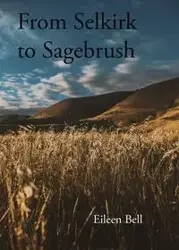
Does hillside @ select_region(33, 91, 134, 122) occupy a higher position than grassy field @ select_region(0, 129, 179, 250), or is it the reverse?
hillside @ select_region(33, 91, 134, 122)

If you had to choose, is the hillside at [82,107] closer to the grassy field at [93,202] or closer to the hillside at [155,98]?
the hillside at [155,98]

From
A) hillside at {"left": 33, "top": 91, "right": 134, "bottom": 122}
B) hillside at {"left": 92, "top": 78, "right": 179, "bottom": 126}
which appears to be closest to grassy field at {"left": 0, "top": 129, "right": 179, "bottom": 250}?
hillside at {"left": 92, "top": 78, "right": 179, "bottom": 126}

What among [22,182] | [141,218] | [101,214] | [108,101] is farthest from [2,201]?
[108,101]

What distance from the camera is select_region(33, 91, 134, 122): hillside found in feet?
378

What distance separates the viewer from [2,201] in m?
4.11

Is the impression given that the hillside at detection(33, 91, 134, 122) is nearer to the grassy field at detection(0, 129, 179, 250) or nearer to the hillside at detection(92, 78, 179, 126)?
the hillside at detection(92, 78, 179, 126)

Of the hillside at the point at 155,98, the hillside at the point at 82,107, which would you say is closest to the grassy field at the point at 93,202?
the hillside at the point at 155,98

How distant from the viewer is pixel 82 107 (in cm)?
12044

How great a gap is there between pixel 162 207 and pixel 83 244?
0.80m

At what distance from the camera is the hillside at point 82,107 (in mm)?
115331

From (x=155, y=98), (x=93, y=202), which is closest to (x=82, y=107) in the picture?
(x=155, y=98)

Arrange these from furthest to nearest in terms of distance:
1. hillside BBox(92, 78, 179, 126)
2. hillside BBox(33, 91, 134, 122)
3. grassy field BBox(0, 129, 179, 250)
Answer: hillside BBox(33, 91, 134, 122) < hillside BBox(92, 78, 179, 126) < grassy field BBox(0, 129, 179, 250)

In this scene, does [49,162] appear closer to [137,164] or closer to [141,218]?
[137,164]

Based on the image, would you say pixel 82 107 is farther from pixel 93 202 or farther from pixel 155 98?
pixel 93 202
